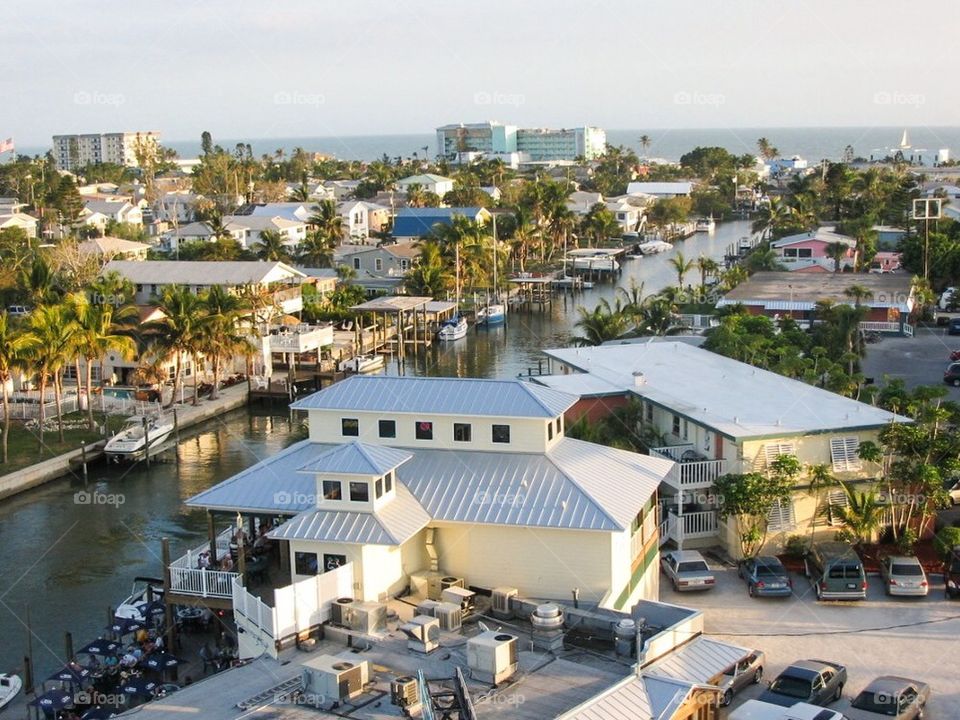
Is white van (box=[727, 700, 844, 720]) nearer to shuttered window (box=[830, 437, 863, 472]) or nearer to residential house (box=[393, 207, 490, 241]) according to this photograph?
shuttered window (box=[830, 437, 863, 472])

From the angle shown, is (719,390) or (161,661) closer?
(161,661)

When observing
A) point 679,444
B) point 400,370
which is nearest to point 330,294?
point 400,370

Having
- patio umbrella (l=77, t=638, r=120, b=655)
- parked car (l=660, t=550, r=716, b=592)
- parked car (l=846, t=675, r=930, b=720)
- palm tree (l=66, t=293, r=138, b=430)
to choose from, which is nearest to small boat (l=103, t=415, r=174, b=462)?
palm tree (l=66, t=293, r=138, b=430)

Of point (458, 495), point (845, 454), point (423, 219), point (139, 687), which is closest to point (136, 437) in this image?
point (139, 687)

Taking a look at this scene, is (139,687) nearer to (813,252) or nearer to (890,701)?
(890,701)

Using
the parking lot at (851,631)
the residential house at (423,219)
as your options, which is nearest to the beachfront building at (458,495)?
the parking lot at (851,631)

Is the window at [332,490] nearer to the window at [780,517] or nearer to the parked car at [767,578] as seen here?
the parked car at [767,578]
